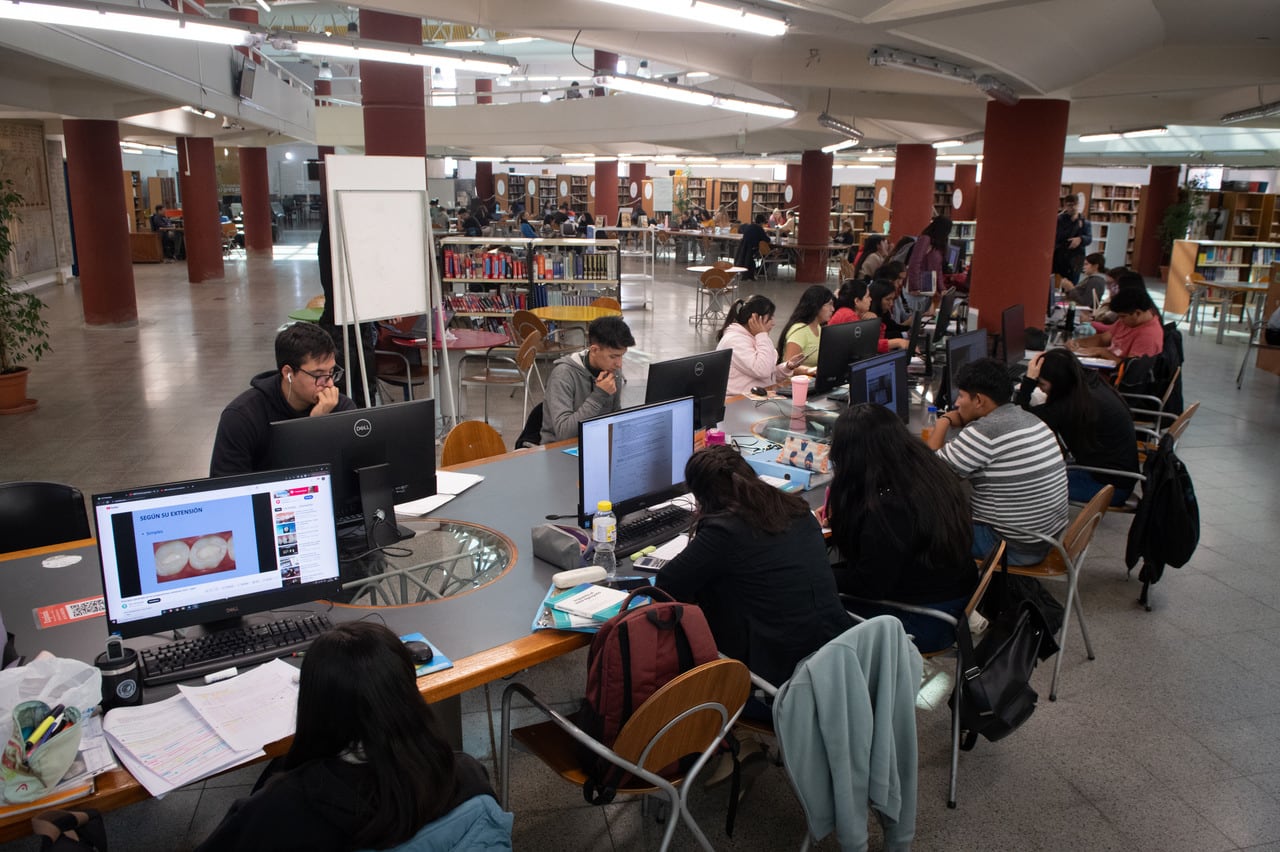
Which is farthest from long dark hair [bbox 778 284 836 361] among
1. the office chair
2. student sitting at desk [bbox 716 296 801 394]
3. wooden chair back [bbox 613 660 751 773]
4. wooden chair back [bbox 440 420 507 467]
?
the office chair

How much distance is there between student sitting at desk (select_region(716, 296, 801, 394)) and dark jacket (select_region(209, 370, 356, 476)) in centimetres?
284

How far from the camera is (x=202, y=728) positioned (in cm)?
215

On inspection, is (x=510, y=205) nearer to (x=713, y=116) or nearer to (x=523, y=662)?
(x=713, y=116)

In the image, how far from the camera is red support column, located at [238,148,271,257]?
852 inches

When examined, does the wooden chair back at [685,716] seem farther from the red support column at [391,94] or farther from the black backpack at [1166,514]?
the red support column at [391,94]

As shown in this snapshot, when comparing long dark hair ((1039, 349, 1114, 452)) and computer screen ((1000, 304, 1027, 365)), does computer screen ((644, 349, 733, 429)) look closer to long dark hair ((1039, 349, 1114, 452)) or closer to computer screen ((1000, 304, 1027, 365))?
long dark hair ((1039, 349, 1114, 452))

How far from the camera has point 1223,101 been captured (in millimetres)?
10812

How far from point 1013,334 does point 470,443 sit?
4034 millimetres

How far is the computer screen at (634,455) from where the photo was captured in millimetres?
3174

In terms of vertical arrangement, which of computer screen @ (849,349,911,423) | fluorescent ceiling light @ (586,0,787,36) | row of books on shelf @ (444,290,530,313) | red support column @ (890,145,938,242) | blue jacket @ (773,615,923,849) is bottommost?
blue jacket @ (773,615,923,849)

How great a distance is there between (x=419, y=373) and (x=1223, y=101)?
9998mm

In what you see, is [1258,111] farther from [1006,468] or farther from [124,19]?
[124,19]

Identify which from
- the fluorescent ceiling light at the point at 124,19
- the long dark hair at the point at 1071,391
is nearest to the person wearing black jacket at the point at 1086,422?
the long dark hair at the point at 1071,391

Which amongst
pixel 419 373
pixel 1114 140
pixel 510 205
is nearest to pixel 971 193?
pixel 1114 140
